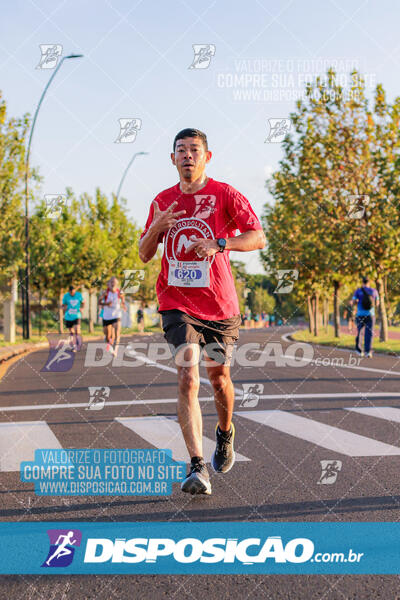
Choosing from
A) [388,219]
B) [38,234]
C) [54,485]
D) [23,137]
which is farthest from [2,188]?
[54,485]

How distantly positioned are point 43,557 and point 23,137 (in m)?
23.2

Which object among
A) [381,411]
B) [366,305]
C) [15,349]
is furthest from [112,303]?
[381,411]

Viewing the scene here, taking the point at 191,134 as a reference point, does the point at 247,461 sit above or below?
below

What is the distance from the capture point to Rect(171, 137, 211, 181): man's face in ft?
14.7

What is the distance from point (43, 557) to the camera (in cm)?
323

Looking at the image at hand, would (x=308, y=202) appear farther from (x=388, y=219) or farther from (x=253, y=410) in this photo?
(x=253, y=410)

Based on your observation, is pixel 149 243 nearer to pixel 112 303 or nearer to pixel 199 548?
pixel 199 548

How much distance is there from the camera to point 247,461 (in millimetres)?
5250

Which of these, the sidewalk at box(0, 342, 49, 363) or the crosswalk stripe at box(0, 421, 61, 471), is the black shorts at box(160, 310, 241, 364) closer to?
the crosswalk stripe at box(0, 421, 61, 471)

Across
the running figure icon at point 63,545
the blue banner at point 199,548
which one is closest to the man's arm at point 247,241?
the blue banner at point 199,548

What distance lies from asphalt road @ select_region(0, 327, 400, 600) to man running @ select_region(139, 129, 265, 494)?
0.49m

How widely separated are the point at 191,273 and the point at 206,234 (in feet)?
0.84

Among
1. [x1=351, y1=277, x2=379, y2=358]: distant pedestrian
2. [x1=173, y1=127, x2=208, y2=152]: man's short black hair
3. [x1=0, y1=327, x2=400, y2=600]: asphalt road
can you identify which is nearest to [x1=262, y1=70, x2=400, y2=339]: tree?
[x1=351, y1=277, x2=379, y2=358]: distant pedestrian

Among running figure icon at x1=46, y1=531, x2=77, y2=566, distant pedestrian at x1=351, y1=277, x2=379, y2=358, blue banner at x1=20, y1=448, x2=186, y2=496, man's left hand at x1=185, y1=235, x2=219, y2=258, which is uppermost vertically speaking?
man's left hand at x1=185, y1=235, x2=219, y2=258
